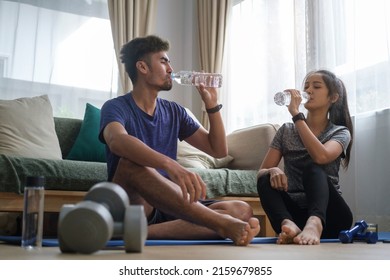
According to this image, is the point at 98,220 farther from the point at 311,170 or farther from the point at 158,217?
the point at 311,170

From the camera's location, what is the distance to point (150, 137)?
178cm

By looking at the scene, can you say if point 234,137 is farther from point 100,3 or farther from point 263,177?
point 100,3

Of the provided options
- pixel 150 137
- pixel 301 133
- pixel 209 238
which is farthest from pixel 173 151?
pixel 301 133

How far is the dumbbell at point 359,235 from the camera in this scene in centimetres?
186

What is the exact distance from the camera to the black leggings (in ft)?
6.09

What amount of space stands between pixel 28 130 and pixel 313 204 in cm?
168

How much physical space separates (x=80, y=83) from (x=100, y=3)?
67 cm

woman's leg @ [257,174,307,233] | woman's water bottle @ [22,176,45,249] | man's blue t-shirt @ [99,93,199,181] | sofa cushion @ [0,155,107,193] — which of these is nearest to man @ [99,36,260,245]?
man's blue t-shirt @ [99,93,199,181]

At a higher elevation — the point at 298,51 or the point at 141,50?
the point at 298,51

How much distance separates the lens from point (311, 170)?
1.92 m

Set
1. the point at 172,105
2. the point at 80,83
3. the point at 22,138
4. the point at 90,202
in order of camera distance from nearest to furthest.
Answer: the point at 90,202
the point at 172,105
the point at 22,138
the point at 80,83

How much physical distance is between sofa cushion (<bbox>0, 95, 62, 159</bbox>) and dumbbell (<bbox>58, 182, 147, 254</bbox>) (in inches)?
72.1

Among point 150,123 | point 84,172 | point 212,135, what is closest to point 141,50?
point 150,123

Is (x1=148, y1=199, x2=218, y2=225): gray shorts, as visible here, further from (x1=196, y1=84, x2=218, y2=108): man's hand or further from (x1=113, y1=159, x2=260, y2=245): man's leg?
(x1=196, y1=84, x2=218, y2=108): man's hand
